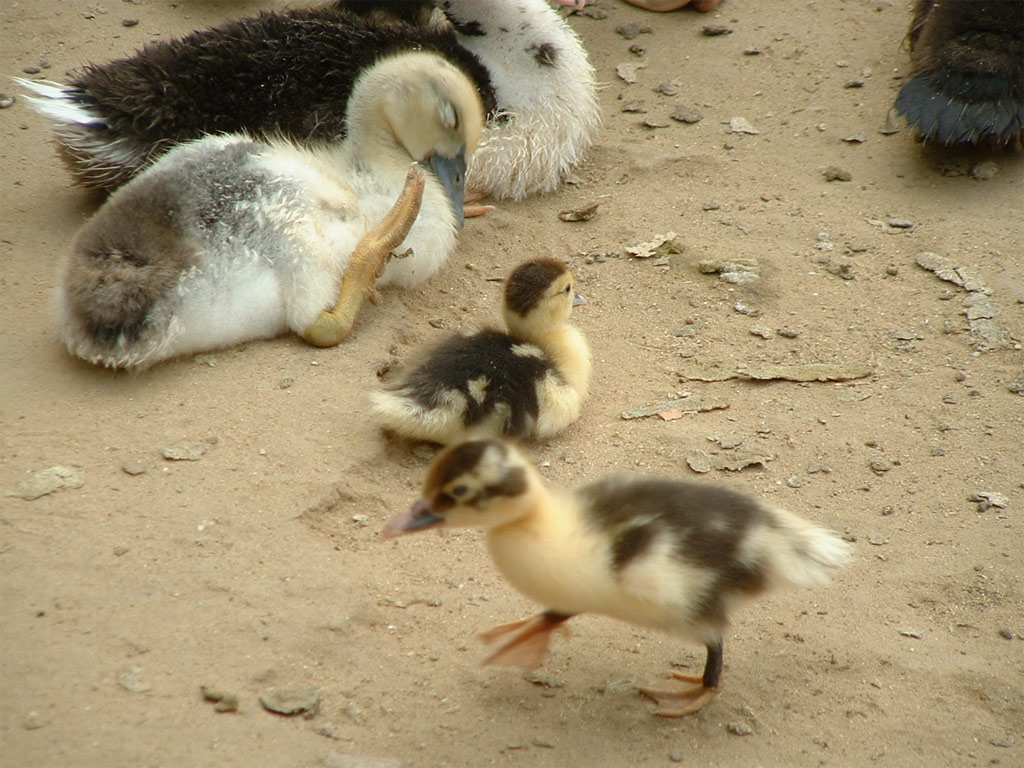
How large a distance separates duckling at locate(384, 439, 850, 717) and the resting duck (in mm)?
2326

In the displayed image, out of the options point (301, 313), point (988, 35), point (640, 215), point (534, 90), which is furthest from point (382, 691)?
point (988, 35)

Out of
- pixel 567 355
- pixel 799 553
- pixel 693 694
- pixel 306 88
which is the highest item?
pixel 306 88

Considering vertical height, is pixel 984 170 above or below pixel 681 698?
above

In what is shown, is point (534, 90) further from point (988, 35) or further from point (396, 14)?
point (988, 35)

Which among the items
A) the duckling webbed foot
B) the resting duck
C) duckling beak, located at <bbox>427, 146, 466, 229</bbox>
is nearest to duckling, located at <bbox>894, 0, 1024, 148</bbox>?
the resting duck

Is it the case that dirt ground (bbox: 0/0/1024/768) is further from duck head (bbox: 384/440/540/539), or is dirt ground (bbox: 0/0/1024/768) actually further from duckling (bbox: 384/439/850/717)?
duck head (bbox: 384/440/540/539)

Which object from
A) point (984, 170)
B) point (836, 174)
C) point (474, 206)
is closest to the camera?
point (474, 206)

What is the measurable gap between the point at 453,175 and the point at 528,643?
2323mm

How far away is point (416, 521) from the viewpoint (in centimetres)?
209

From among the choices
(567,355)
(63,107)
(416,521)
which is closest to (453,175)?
(567,355)

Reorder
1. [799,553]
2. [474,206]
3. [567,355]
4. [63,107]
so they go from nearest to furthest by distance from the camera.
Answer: [799,553] → [567,355] → [63,107] → [474,206]

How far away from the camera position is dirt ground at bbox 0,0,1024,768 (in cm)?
Answer: 216

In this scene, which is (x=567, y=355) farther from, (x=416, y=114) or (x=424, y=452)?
(x=416, y=114)

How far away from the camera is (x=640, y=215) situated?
14.5 ft
